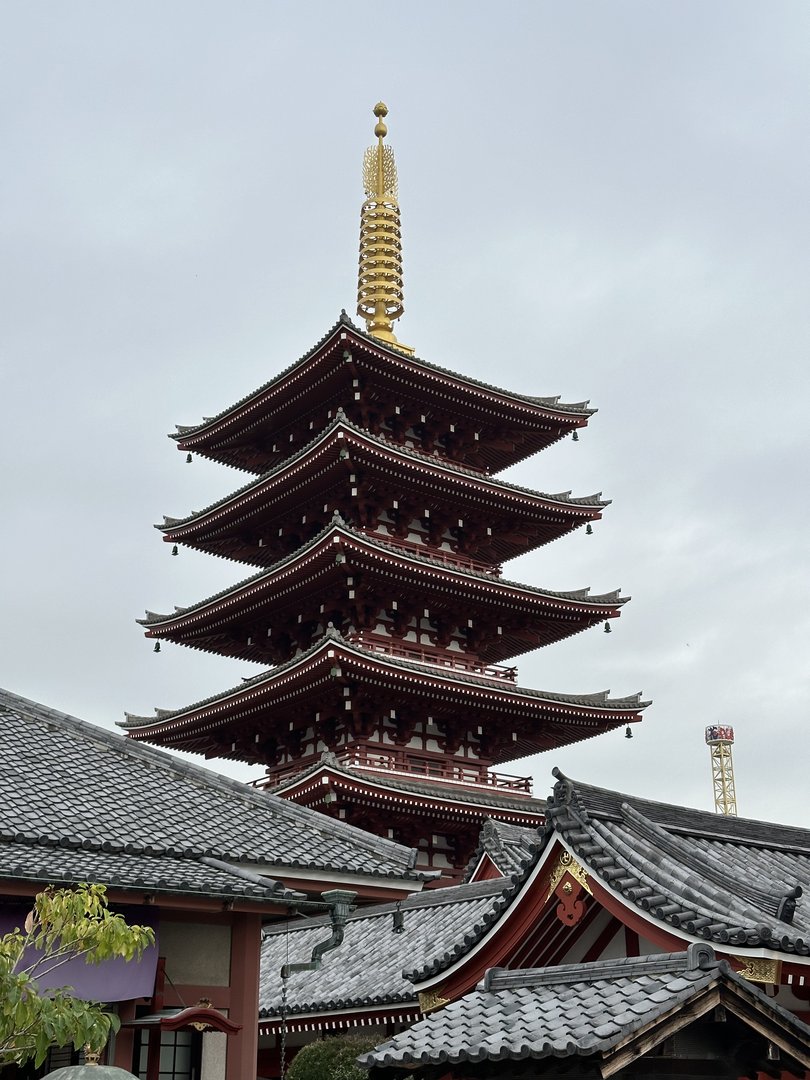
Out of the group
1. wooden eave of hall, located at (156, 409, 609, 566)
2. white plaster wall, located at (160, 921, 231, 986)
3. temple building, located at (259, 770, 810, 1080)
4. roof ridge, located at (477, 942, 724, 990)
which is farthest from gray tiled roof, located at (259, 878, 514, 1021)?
wooden eave of hall, located at (156, 409, 609, 566)

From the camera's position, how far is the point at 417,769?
1304 inches

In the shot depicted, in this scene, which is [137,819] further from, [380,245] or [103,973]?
[380,245]

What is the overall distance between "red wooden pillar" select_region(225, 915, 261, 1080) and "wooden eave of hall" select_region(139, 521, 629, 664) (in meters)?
18.2

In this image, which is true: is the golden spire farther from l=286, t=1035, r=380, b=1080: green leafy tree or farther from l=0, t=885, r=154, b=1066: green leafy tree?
l=0, t=885, r=154, b=1066: green leafy tree

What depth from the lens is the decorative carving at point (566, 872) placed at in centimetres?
1094

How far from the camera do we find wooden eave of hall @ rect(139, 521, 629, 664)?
32.4 meters

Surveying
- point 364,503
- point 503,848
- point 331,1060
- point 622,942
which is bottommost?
point 331,1060

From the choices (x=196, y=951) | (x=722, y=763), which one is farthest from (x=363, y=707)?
(x=722, y=763)

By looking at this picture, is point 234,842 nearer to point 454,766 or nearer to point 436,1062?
point 436,1062

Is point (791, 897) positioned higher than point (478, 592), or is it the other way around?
point (478, 592)

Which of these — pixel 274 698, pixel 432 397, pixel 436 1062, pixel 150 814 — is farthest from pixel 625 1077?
pixel 432 397

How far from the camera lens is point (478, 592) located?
112 feet

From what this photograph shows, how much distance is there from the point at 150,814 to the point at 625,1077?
6.78 m

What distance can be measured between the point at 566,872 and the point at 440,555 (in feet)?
82.1
